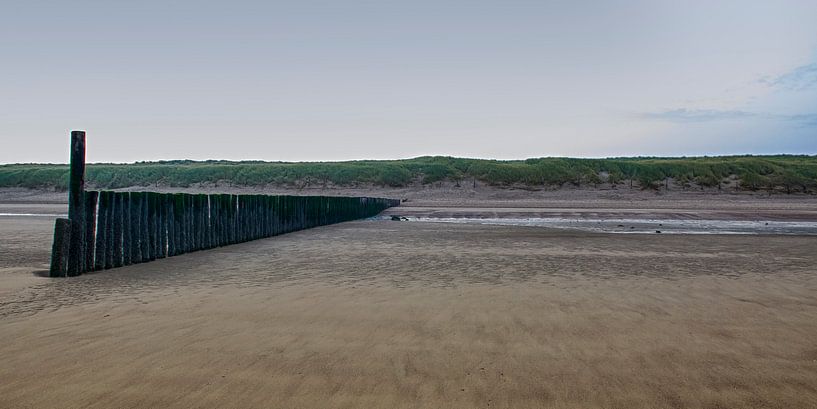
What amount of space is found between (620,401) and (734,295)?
4694 mm

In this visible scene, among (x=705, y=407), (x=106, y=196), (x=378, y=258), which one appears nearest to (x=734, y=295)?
(x=705, y=407)

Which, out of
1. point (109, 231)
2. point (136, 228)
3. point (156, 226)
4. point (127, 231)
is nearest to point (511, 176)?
point (156, 226)

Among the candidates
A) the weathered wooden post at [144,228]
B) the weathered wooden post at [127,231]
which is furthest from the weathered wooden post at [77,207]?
the weathered wooden post at [144,228]

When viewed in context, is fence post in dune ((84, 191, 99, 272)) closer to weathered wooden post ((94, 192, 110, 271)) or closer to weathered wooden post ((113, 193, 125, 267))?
weathered wooden post ((94, 192, 110, 271))

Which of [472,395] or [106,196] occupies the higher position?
[106,196]

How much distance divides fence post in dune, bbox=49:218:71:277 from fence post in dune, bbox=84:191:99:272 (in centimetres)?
40

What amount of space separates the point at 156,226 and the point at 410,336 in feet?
25.8

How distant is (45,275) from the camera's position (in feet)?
27.5

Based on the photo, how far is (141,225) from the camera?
10422 mm

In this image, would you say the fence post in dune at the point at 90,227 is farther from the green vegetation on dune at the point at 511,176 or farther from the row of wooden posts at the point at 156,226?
the green vegetation on dune at the point at 511,176

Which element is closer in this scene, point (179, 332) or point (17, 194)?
point (179, 332)

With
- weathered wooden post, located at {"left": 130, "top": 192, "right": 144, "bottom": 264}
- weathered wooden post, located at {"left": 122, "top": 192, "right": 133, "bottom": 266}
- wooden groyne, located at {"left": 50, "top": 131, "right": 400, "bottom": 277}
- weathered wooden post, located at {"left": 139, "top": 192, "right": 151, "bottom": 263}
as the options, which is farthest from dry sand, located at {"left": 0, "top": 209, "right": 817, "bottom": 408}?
weathered wooden post, located at {"left": 139, "top": 192, "right": 151, "bottom": 263}

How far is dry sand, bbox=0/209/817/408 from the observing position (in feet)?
11.7

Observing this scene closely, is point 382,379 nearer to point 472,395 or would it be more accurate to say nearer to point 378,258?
point 472,395
